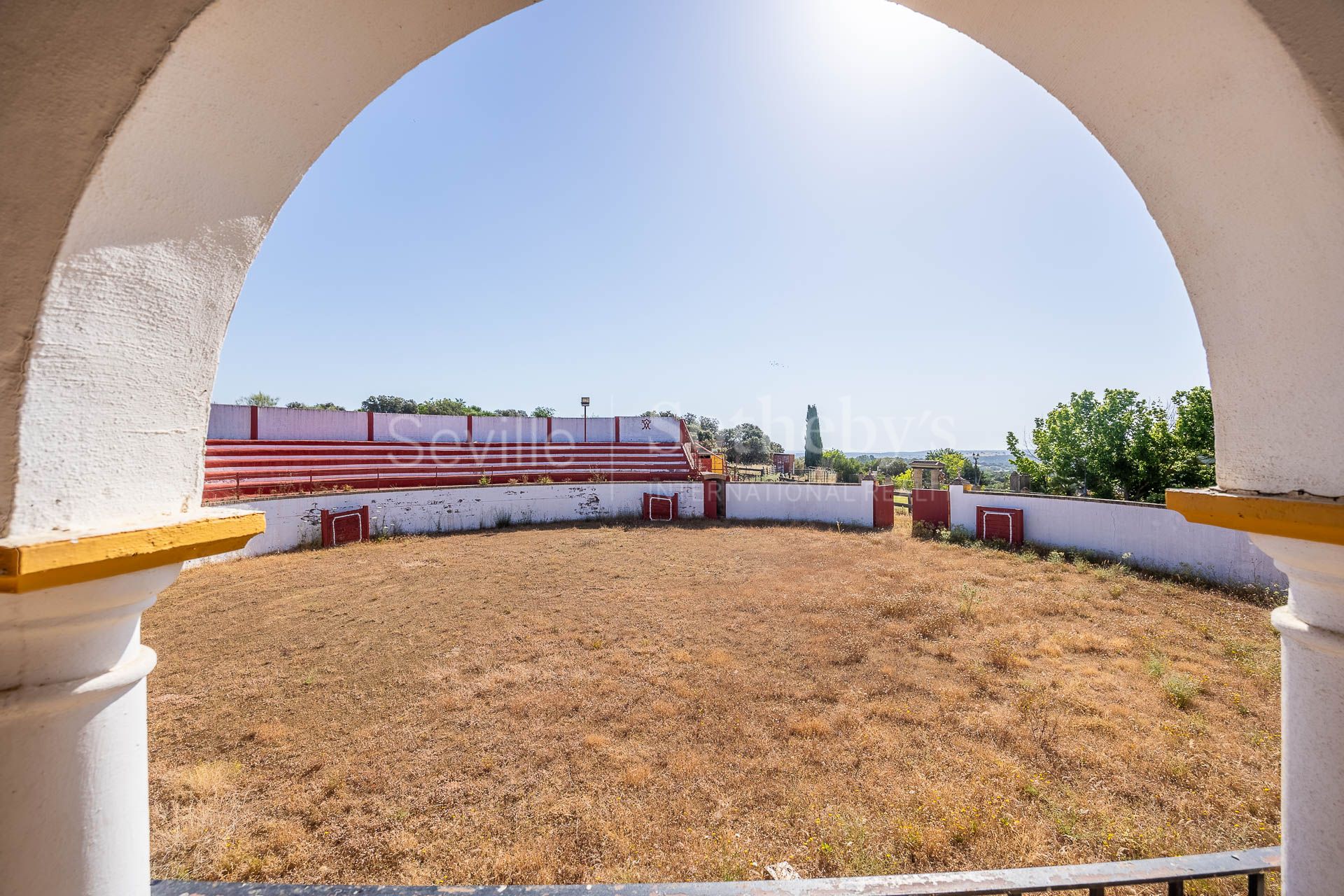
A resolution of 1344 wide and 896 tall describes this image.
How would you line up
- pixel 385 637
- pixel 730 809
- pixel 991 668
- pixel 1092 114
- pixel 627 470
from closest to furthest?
pixel 1092 114 < pixel 730 809 < pixel 991 668 < pixel 385 637 < pixel 627 470

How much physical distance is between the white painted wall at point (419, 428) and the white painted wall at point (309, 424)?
55cm

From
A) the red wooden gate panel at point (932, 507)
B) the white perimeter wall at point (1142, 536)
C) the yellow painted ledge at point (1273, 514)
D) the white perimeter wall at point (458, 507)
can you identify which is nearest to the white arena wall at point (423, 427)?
the white perimeter wall at point (458, 507)

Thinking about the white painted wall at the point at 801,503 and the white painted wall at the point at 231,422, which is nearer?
the white painted wall at the point at 801,503

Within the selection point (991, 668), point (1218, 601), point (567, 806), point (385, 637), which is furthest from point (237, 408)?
point (1218, 601)

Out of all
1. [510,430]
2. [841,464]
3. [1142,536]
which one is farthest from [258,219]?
[841,464]

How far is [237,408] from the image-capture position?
634 inches

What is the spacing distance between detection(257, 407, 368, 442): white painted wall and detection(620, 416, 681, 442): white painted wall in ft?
33.6

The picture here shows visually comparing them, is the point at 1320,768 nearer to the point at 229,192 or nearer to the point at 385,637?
the point at 229,192

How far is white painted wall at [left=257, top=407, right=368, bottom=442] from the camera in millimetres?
16703

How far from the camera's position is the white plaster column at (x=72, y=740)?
3.35 ft

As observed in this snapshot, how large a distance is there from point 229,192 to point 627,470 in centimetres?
1857

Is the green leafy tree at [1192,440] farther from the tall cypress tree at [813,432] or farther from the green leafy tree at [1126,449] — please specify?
the tall cypress tree at [813,432]

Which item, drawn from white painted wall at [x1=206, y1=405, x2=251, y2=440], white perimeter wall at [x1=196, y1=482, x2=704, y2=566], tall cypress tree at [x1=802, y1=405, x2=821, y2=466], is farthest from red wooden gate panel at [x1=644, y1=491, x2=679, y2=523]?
tall cypress tree at [x1=802, y1=405, x2=821, y2=466]

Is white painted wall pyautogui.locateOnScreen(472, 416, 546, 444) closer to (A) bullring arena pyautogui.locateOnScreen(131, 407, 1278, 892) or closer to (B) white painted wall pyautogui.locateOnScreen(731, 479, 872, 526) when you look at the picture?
(B) white painted wall pyautogui.locateOnScreen(731, 479, 872, 526)
